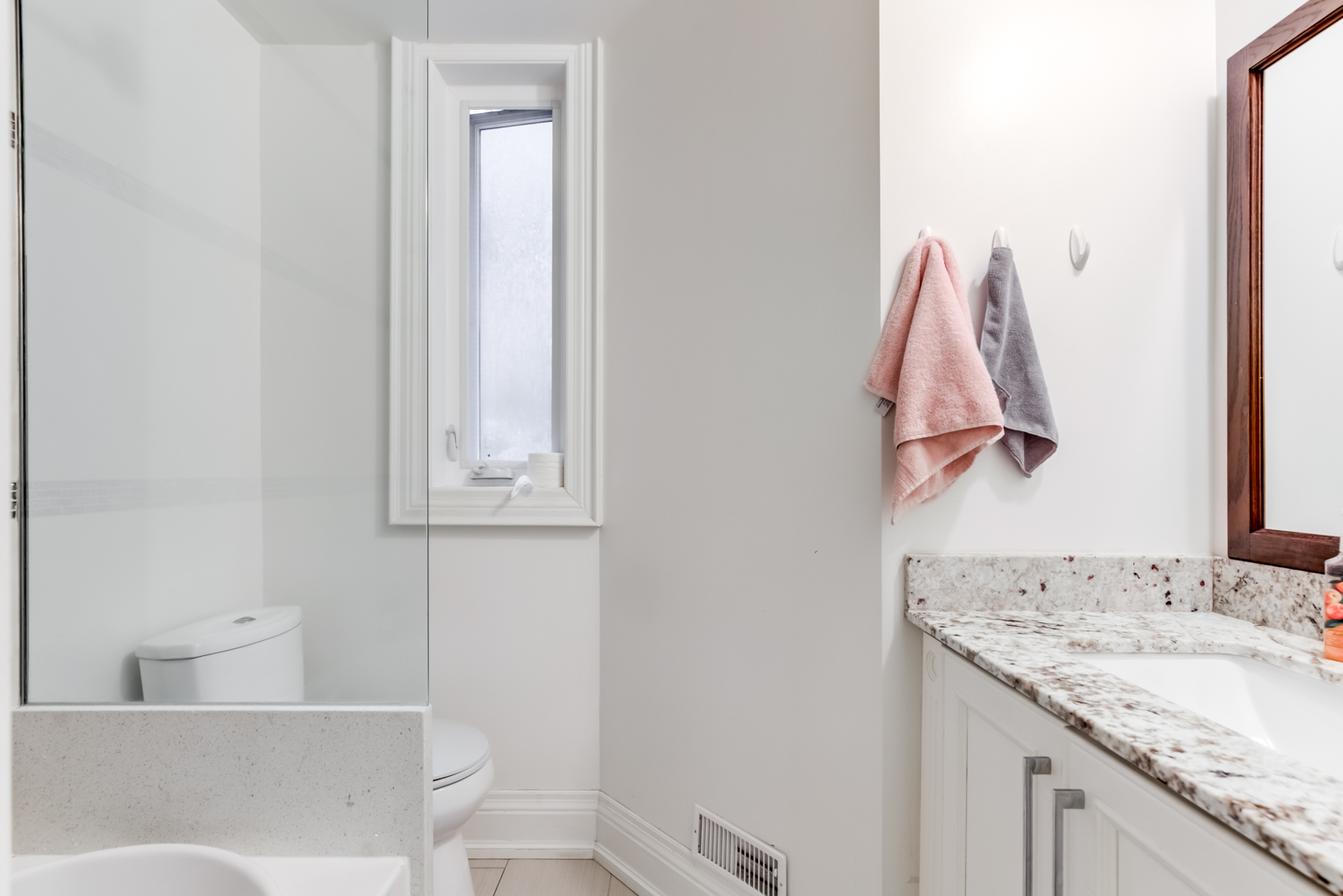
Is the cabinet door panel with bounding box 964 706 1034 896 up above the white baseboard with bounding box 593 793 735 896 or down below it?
above

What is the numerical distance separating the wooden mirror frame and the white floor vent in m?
1.03

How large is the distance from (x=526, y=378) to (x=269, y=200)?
3.72 feet

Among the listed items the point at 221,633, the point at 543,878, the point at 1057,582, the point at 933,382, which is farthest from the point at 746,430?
the point at 543,878

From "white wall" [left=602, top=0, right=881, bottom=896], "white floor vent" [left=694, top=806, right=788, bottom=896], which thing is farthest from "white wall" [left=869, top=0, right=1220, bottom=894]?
"white floor vent" [left=694, top=806, right=788, bottom=896]

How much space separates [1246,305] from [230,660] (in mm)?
1693

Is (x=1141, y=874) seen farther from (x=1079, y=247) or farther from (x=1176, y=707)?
(x=1079, y=247)

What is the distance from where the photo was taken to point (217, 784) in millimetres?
980

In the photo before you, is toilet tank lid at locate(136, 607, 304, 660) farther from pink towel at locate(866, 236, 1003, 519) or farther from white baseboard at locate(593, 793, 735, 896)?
white baseboard at locate(593, 793, 735, 896)

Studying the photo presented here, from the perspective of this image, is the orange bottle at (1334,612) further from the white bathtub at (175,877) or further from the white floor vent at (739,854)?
the white bathtub at (175,877)

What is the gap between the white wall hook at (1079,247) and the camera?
132 centimetres

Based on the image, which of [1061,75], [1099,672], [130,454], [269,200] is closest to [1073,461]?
[1099,672]

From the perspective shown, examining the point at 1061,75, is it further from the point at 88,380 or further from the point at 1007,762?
the point at 88,380

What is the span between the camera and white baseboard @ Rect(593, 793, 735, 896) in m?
1.64

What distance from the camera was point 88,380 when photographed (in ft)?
3.31
